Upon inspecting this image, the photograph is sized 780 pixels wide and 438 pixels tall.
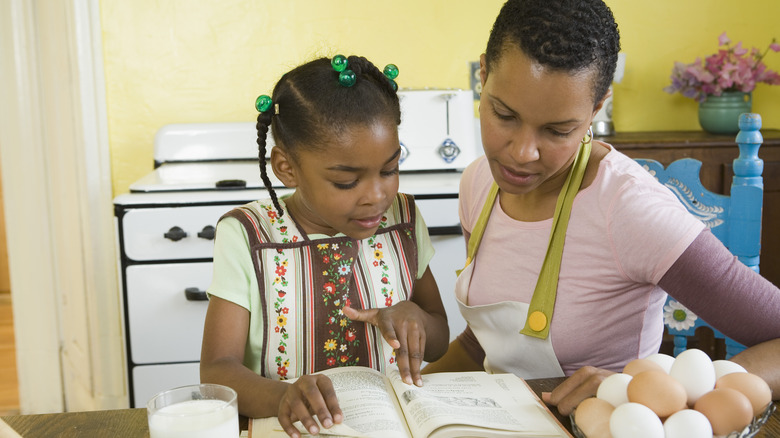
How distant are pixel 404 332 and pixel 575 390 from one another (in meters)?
0.25

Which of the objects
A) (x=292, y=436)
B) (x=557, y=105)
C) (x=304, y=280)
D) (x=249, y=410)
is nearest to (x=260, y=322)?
(x=304, y=280)

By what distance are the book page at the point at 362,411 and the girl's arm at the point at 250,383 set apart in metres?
0.02

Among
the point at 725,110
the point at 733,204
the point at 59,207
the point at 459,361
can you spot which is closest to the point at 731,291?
the point at 733,204

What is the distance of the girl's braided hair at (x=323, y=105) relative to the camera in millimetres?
1078

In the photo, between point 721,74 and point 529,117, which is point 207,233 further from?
point 721,74

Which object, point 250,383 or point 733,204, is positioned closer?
point 250,383

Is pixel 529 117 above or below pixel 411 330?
above

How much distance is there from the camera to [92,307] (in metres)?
2.57

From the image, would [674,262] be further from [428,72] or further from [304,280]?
[428,72]

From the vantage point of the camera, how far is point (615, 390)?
795 millimetres

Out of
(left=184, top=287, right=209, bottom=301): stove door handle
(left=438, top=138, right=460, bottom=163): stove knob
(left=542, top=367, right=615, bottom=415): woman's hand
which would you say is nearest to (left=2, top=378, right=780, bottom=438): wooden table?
(left=542, top=367, right=615, bottom=415): woman's hand

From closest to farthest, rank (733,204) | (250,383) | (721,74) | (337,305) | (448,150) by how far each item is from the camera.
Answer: (250,383) → (337,305) → (733,204) → (448,150) → (721,74)

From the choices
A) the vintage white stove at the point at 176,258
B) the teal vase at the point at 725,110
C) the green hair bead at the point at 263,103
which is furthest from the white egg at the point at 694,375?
the teal vase at the point at 725,110

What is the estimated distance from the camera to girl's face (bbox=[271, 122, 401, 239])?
3.51 feet
